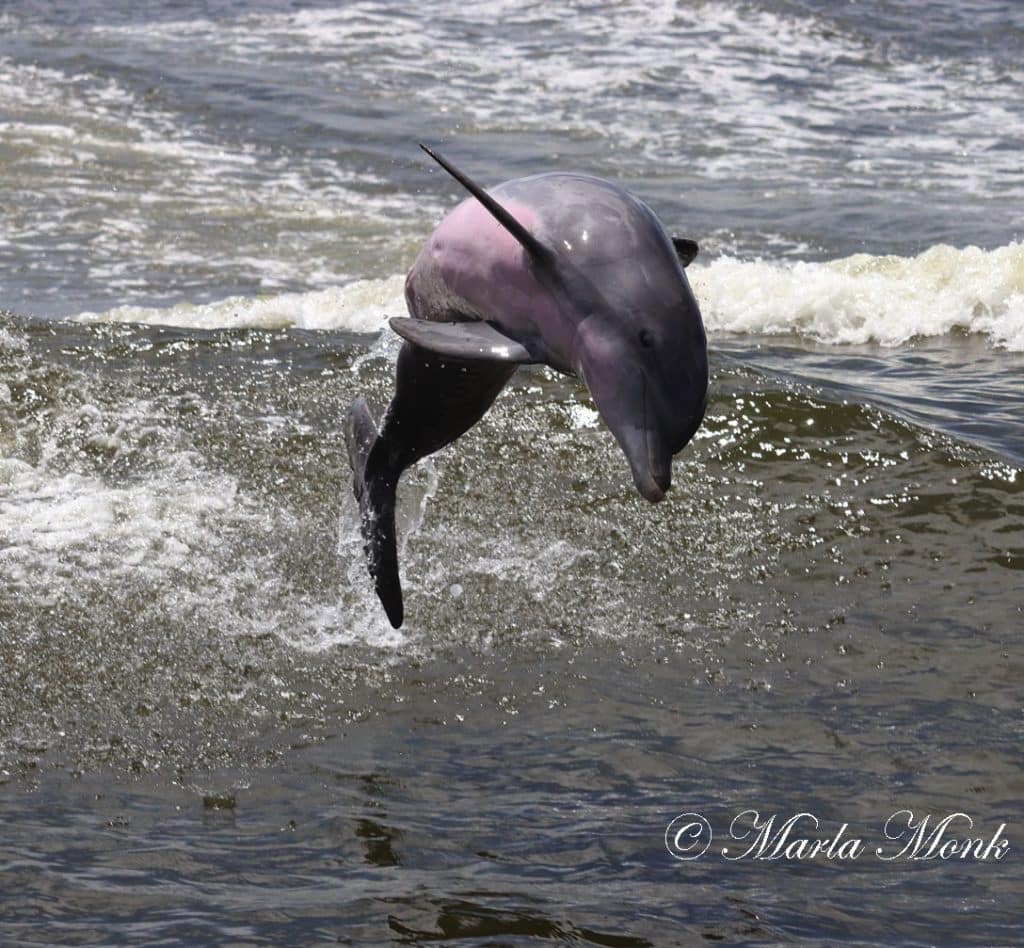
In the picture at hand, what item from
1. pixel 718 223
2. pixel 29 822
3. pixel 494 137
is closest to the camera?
pixel 29 822

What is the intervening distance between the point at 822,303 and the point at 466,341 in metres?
8.01

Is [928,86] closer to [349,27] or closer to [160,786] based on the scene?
[349,27]

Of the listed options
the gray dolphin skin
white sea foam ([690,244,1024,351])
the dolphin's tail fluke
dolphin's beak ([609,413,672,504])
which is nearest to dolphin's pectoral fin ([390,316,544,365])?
the gray dolphin skin

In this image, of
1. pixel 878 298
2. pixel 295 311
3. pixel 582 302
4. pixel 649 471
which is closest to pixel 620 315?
pixel 582 302

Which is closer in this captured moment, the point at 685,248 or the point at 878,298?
the point at 685,248

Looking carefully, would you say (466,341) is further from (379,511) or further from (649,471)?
(379,511)

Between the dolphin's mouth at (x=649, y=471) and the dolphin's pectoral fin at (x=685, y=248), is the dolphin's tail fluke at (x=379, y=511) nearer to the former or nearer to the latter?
the dolphin's pectoral fin at (x=685, y=248)

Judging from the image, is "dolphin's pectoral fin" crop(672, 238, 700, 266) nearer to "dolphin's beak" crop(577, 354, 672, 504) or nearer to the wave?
"dolphin's beak" crop(577, 354, 672, 504)

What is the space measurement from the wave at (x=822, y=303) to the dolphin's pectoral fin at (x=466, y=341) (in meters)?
7.10

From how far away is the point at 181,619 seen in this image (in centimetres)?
648

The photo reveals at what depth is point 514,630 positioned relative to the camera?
6.45m

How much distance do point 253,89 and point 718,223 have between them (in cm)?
935

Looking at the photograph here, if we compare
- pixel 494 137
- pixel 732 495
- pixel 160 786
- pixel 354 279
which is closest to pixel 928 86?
pixel 494 137

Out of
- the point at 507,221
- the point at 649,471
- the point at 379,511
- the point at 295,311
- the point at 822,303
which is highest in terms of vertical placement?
the point at 507,221
